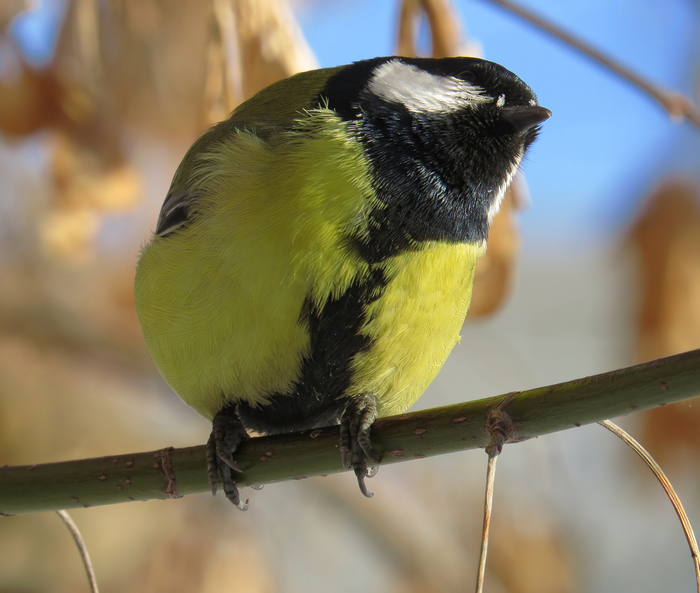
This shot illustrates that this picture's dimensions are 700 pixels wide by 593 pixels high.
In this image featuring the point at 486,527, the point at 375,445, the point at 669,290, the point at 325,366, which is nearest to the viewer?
the point at 486,527

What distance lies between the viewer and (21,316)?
1.72m

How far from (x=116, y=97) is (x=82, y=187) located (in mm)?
246

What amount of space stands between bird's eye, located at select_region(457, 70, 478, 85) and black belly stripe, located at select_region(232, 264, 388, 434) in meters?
0.28

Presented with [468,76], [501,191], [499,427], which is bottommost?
[499,427]

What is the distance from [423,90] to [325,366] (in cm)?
35

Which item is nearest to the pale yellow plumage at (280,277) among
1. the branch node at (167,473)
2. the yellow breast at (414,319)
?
the yellow breast at (414,319)

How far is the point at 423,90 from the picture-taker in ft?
2.70

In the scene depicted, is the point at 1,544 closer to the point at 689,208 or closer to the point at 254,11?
the point at 254,11

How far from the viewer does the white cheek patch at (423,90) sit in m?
0.81

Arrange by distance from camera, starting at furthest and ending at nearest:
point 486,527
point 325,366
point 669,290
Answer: point 669,290
point 325,366
point 486,527

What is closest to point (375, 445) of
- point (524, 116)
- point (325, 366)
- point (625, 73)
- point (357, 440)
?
point (357, 440)

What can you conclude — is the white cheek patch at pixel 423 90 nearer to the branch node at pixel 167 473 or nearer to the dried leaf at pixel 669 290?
the branch node at pixel 167 473

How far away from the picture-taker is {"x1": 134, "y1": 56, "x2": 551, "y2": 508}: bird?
0.72 metres

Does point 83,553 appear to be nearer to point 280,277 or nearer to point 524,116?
point 280,277
